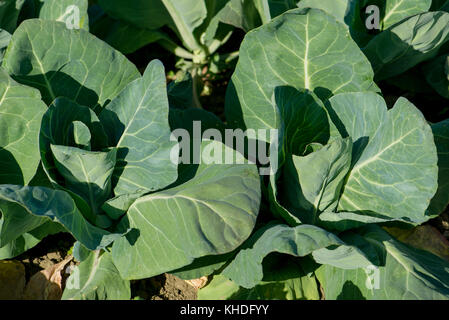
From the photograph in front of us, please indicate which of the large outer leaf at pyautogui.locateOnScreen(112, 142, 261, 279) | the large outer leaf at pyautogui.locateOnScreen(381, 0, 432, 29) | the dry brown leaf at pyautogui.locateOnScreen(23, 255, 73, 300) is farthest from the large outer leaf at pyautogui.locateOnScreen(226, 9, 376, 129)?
the dry brown leaf at pyautogui.locateOnScreen(23, 255, 73, 300)

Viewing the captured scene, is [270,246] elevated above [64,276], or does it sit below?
above

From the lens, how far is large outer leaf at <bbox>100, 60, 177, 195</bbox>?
227 centimetres

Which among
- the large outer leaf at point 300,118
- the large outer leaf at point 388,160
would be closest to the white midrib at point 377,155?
the large outer leaf at point 388,160

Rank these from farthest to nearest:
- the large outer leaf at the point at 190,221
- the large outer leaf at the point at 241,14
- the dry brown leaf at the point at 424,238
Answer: the large outer leaf at the point at 241,14
the dry brown leaf at the point at 424,238
the large outer leaf at the point at 190,221

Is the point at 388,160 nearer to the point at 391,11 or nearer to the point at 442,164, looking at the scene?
the point at 442,164

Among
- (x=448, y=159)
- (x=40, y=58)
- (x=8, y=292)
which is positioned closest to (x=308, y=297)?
(x=448, y=159)

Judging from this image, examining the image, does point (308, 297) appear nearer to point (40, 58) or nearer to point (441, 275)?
point (441, 275)

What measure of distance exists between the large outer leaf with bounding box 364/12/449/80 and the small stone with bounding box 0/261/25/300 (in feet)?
6.84

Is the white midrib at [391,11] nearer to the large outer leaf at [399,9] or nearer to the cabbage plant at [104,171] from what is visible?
the large outer leaf at [399,9]

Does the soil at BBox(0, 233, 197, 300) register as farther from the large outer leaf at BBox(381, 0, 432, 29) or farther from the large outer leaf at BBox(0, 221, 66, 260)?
the large outer leaf at BBox(381, 0, 432, 29)

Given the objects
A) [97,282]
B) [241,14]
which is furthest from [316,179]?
[241,14]

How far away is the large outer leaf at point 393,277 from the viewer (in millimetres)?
2137

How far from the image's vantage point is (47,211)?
2.00 m

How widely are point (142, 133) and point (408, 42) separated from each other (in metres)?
1.47
